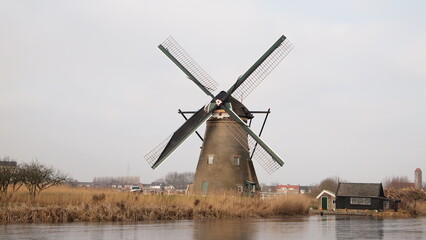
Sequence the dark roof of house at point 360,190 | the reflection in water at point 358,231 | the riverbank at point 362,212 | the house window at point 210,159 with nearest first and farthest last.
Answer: the reflection in water at point 358,231 < the house window at point 210,159 < the riverbank at point 362,212 < the dark roof of house at point 360,190

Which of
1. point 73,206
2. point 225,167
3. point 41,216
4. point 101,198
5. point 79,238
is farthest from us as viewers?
point 225,167

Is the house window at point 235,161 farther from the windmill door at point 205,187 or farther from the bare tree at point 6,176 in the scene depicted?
the bare tree at point 6,176

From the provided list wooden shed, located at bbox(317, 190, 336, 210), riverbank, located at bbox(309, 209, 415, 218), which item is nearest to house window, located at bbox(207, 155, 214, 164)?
riverbank, located at bbox(309, 209, 415, 218)

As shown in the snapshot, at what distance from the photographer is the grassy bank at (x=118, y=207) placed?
66.8 feet

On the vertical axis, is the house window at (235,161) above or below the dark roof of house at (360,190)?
above

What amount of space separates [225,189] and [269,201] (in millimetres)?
3217

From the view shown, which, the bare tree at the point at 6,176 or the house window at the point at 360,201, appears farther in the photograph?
the house window at the point at 360,201

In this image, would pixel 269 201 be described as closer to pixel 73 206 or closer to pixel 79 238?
pixel 73 206

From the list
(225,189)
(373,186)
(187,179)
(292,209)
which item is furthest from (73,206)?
(187,179)

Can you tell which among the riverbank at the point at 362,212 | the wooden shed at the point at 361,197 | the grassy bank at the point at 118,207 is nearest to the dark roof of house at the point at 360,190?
the wooden shed at the point at 361,197

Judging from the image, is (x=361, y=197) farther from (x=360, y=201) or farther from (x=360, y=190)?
(x=360, y=190)

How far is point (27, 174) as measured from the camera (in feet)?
81.6

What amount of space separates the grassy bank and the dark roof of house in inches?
931

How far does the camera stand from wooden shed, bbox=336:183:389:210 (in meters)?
52.2
